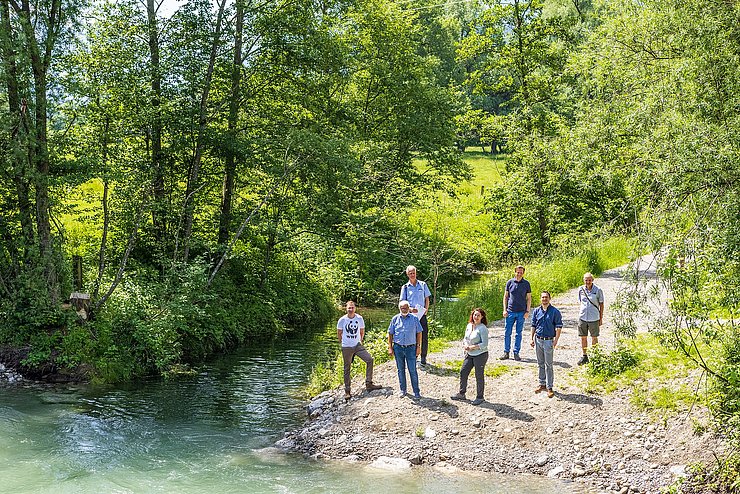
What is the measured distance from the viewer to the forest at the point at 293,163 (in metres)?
11.9

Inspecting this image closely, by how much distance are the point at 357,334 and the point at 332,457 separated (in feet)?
9.27

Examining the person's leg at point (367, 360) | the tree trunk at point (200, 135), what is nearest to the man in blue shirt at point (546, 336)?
the person's leg at point (367, 360)

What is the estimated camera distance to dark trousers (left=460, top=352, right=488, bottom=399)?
12938 millimetres

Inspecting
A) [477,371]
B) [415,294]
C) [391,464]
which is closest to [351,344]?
[415,294]

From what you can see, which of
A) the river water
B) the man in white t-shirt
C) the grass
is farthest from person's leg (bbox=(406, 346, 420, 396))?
the grass

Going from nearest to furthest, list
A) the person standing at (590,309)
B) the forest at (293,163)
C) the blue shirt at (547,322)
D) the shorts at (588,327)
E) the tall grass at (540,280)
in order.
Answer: the forest at (293,163) < the blue shirt at (547,322) < the person standing at (590,309) < the shorts at (588,327) < the tall grass at (540,280)

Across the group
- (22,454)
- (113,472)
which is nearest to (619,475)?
(113,472)

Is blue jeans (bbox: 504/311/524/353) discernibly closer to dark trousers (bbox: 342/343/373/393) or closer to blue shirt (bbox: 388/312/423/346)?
blue shirt (bbox: 388/312/423/346)

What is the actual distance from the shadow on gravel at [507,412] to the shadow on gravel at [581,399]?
858 millimetres

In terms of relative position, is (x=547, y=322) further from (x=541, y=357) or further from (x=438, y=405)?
(x=438, y=405)

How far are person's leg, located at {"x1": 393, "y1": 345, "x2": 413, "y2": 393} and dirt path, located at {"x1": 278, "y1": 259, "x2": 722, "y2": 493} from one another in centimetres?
30

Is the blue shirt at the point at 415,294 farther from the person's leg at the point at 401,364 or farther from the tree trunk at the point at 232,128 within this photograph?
the tree trunk at the point at 232,128

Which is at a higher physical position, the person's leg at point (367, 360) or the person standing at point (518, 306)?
the person standing at point (518, 306)

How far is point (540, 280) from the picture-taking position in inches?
928
